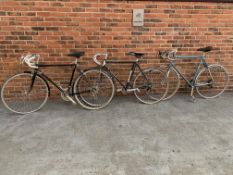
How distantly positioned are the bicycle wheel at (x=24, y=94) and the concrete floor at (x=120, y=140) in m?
0.16

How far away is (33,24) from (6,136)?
5.52ft

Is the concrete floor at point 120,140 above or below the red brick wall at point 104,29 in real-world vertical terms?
below

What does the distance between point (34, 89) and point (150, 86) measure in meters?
1.88

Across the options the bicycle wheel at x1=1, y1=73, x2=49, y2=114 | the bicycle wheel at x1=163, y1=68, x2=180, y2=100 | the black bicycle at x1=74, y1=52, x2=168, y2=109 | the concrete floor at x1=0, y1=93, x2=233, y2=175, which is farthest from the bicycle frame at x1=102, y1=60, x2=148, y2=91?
the bicycle wheel at x1=1, y1=73, x2=49, y2=114

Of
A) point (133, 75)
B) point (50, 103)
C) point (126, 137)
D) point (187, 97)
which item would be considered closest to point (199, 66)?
point (187, 97)

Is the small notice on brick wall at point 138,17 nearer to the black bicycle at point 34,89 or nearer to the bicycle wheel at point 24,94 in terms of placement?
the black bicycle at point 34,89

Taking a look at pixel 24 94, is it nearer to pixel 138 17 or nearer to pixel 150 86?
pixel 150 86

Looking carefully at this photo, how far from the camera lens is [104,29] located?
11.0 ft

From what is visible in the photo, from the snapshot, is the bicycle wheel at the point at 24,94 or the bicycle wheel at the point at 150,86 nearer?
the bicycle wheel at the point at 24,94

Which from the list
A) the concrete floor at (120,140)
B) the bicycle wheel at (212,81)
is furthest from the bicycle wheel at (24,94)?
the bicycle wheel at (212,81)

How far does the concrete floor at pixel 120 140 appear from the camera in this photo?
2008mm

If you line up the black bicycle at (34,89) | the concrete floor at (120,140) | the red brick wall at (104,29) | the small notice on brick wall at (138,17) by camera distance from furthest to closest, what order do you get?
1. the small notice on brick wall at (138,17)
2. the red brick wall at (104,29)
3. the black bicycle at (34,89)
4. the concrete floor at (120,140)

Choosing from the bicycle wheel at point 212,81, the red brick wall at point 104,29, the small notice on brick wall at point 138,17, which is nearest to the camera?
the red brick wall at point 104,29

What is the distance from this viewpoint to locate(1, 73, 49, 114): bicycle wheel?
126 inches
